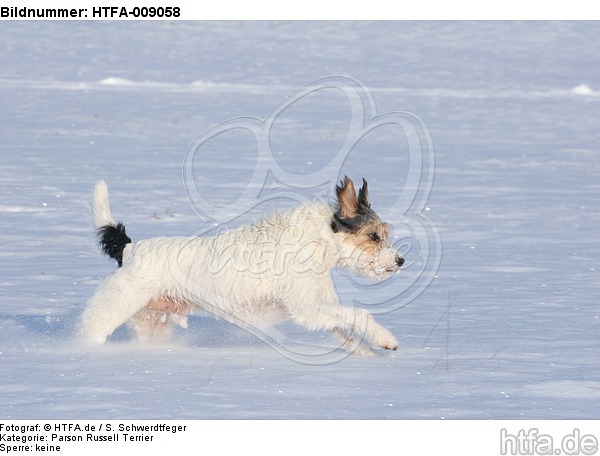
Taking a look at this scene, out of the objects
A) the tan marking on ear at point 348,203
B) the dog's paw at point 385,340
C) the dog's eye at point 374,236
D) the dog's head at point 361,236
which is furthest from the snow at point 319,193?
the tan marking on ear at point 348,203

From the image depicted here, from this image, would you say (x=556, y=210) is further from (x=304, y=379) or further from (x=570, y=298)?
(x=304, y=379)

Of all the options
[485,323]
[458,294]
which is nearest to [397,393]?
[485,323]

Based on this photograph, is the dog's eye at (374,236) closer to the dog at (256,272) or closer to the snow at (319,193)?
the dog at (256,272)

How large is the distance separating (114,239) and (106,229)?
0.24 feet

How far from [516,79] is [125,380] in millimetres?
17545

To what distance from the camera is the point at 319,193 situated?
994 cm

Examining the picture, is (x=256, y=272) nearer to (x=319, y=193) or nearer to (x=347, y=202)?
(x=347, y=202)

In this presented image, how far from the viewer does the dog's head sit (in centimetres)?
573

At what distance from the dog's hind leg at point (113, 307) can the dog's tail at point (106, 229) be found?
267 millimetres

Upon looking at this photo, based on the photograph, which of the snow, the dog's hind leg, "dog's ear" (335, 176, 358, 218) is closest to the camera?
the snow
